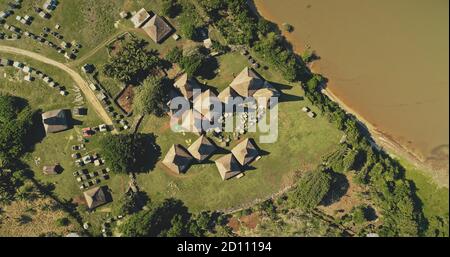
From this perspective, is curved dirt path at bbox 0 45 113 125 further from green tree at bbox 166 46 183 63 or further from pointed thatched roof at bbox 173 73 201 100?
green tree at bbox 166 46 183 63

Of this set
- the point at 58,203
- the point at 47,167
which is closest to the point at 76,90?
the point at 47,167

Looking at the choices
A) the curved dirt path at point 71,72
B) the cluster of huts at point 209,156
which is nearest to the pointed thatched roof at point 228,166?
the cluster of huts at point 209,156

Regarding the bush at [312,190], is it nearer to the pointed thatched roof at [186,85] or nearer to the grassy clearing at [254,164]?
the grassy clearing at [254,164]

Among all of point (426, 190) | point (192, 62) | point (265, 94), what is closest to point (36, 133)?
point (192, 62)

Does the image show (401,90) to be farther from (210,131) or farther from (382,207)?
(210,131)

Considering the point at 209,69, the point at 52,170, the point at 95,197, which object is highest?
the point at 209,69

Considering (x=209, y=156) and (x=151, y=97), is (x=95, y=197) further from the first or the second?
(x=209, y=156)

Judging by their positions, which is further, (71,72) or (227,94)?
(71,72)
